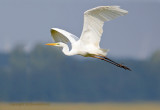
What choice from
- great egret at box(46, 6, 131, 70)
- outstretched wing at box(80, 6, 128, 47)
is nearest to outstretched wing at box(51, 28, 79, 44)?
great egret at box(46, 6, 131, 70)

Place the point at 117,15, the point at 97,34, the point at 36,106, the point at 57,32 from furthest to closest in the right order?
the point at 36,106, the point at 57,32, the point at 97,34, the point at 117,15

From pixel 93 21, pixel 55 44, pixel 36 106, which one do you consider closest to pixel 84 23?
pixel 93 21

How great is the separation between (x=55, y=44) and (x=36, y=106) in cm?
173

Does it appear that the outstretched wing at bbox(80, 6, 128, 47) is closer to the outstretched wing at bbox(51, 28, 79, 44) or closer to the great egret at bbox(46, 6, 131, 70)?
the great egret at bbox(46, 6, 131, 70)

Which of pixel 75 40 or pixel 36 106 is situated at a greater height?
pixel 75 40

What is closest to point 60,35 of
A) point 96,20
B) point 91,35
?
point 91,35

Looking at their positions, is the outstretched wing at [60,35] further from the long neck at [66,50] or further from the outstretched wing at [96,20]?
the outstretched wing at [96,20]

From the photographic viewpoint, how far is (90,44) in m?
8.16

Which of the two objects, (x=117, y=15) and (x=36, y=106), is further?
(x=36, y=106)

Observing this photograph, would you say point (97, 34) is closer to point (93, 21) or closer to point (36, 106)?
point (93, 21)

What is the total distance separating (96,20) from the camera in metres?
7.82

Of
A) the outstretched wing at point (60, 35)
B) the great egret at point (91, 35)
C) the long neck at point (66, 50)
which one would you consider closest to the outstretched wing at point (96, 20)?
the great egret at point (91, 35)

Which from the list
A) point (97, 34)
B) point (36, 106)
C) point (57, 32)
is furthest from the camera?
point (36, 106)

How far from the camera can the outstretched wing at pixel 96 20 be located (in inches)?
297
